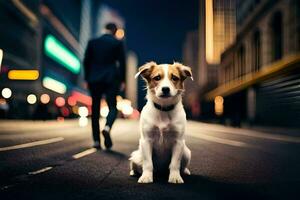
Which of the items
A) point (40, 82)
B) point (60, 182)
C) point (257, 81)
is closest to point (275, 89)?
point (257, 81)

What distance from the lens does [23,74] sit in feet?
196

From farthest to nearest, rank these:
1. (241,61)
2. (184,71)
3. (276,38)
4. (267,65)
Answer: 1. (241,61)
2. (267,65)
3. (276,38)
4. (184,71)

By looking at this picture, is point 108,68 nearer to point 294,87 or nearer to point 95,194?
point 95,194

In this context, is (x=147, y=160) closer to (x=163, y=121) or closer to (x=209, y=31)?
(x=163, y=121)

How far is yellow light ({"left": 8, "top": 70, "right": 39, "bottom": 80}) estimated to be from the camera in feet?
184

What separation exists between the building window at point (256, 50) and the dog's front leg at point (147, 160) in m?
46.7

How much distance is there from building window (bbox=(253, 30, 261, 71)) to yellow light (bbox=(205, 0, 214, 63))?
94458 mm

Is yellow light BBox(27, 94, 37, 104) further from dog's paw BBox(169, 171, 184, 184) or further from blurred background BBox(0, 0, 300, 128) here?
dog's paw BBox(169, 171, 184, 184)

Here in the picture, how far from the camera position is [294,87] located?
1267 inches

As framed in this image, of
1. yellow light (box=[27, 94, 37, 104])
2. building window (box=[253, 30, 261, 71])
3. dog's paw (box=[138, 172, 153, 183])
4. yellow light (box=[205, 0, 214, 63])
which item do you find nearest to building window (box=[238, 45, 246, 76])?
building window (box=[253, 30, 261, 71])

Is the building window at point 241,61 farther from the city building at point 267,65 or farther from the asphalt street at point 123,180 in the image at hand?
the asphalt street at point 123,180

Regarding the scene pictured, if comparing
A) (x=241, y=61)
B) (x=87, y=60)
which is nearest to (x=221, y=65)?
(x=241, y=61)

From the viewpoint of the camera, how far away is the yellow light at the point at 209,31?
147500 millimetres

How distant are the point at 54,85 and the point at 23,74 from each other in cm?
1821
